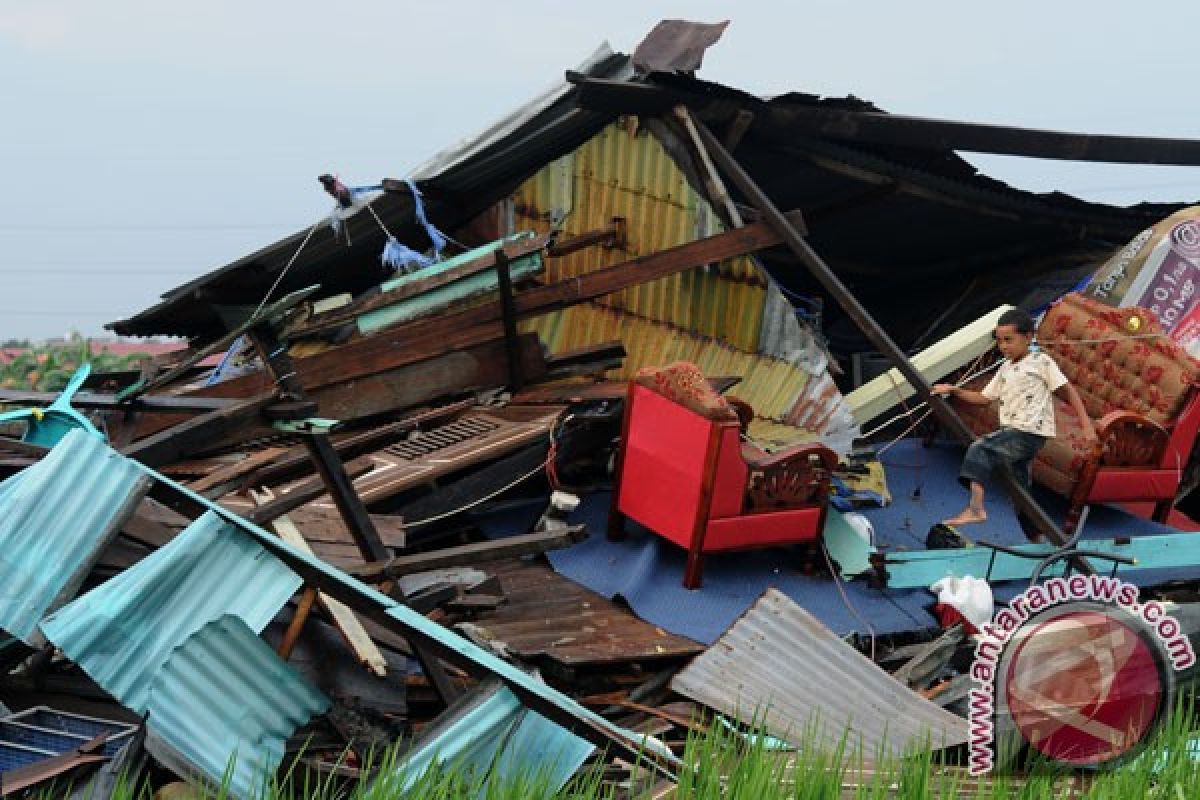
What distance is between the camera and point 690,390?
7609 mm

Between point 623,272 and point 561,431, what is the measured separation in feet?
4.24

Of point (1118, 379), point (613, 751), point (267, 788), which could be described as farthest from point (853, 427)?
point (267, 788)

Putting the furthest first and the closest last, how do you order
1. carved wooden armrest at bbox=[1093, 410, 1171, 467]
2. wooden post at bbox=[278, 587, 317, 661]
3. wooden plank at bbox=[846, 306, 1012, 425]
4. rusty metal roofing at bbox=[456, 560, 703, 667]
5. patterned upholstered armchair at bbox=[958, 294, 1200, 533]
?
wooden plank at bbox=[846, 306, 1012, 425] → patterned upholstered armchair at bbox=[958, 294, 1200, 533] → carved wooden armrest at bbox=[1093, 410, 1171, 467] → rusty metal roofing at bbox=[456, 560, 703, 667] → wooden post at bbox=[278, 587, 317, 661]

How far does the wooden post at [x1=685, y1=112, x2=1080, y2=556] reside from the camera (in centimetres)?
822

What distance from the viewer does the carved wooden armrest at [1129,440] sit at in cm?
873

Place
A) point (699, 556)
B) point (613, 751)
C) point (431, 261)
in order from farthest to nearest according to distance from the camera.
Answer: point (431, 261)
point (699, 556)
point (613, 751)

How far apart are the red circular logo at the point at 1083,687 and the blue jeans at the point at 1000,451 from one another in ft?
11.2

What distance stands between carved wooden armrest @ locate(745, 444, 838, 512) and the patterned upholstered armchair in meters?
2.07

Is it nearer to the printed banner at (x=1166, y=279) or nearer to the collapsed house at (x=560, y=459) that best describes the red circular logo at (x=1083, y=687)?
the collapsed house at (x=560, y=459)

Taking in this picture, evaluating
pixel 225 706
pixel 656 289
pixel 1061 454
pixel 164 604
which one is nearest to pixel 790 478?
pixel 1061 454

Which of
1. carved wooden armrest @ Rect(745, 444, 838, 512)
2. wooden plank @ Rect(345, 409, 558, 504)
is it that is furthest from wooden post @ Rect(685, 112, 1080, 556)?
wooden plank @ Rect(345, 409, 558, 504)

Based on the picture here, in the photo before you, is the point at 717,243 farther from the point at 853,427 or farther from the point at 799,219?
the point at 853,427

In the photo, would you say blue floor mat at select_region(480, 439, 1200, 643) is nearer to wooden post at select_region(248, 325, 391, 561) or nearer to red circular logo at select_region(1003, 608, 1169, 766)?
wooden post at select_region(248, 325, 391, 561)

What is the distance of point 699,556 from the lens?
24.8ft
